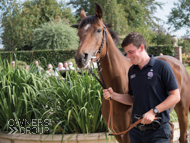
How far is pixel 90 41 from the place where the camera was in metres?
2.07

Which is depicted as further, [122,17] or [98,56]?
[122,17]

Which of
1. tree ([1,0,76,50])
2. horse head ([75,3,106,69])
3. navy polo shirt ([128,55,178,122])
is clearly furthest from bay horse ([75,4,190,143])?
tree ([1,0,76,50])

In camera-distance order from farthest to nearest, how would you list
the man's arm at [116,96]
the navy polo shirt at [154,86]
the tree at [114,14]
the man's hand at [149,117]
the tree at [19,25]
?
the tree at [114,14]
the tree at [19,25]
the man's arm at [116,96]
the navy polo shirt at [154,86]
the man's hand at [149,117]

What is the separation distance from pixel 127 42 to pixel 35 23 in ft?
78.6

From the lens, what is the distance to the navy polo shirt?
5.76 ft

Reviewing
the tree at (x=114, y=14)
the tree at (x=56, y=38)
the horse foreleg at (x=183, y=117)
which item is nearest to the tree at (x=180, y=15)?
the tree at (x=114, y=14)

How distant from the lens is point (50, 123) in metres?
3.71

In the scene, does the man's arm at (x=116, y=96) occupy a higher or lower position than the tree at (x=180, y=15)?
lower

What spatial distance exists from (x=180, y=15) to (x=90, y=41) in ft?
99.1

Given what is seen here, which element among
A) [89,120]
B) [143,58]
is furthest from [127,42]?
[89,120]

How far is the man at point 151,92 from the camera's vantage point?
1.73m

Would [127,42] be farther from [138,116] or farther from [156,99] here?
[138,116]

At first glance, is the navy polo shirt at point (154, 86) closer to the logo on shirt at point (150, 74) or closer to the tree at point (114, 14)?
the logo on shirt at point (150, 74)

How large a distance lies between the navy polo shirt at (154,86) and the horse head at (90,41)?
53 centimetres
